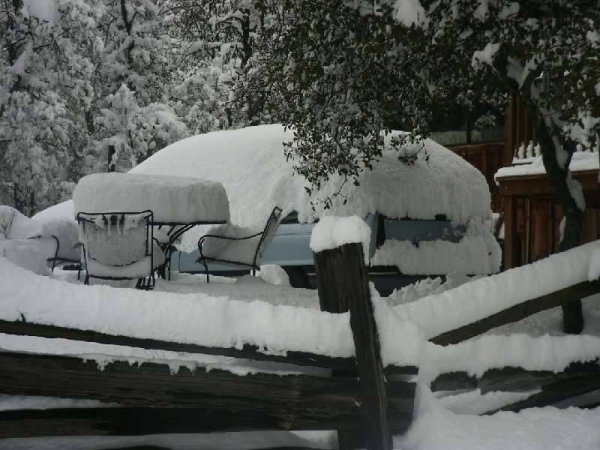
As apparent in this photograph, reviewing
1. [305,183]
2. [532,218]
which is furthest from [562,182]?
[532,218]

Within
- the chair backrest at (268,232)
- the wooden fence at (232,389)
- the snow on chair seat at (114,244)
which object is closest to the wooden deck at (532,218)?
the chair backrest at (268,232)

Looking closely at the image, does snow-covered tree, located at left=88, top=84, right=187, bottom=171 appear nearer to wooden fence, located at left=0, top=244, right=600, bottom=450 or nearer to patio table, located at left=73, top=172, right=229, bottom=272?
patio table, located at left=73, top=172, right=229, bottom=272

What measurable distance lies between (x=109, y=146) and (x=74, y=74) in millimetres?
2507

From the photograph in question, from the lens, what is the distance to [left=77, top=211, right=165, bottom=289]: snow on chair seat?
22.1ft

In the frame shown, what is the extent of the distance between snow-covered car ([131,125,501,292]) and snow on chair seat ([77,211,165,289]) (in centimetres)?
158

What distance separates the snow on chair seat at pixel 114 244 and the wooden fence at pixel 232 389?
377 cm

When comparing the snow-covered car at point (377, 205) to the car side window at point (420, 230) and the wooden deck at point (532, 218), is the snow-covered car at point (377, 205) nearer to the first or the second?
the car side window at point (420, 230)

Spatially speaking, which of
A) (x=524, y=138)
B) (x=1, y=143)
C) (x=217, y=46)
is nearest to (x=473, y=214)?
(x=524, y=138)

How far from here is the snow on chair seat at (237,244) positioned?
7781 mm

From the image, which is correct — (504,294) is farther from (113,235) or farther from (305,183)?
(305,183)

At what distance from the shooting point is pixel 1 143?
21.5 m

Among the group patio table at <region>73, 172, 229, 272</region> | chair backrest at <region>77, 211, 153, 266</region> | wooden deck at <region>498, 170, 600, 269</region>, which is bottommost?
wooden deck at <region>498, 170, 600, 269</region>

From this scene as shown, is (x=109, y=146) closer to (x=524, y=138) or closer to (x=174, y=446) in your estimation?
(x=524, y=138)

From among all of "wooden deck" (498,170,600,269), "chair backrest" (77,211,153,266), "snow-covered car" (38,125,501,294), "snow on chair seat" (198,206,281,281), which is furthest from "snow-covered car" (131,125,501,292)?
"chair backrest" (77,211,153,266)
